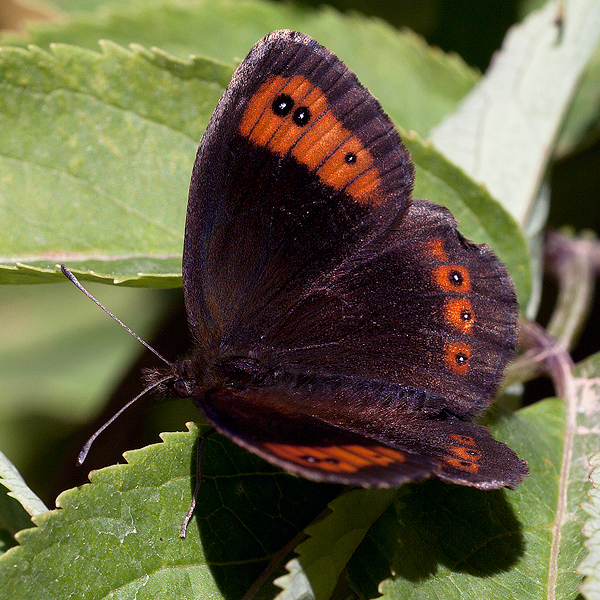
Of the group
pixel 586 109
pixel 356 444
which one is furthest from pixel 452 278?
pixel 586 109

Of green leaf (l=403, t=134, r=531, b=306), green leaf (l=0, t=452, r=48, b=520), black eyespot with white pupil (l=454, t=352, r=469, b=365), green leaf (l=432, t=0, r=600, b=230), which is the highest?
green leaf (l=432, t=0, r=600, b=230)

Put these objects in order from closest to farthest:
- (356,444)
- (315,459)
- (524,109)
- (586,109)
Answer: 1. (315,459)
2. (356,444)
3. (524,109)
4. (586,109)

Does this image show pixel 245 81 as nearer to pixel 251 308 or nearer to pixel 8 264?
pixel 251 308

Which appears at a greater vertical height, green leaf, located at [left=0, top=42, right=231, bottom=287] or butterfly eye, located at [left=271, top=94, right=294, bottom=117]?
butterfly eye, located at [left=271, top=94, right=294, bottom=117]

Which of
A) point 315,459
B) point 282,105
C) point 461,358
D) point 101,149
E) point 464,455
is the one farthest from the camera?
point 101,149

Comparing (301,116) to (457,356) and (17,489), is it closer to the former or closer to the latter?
(457,356)

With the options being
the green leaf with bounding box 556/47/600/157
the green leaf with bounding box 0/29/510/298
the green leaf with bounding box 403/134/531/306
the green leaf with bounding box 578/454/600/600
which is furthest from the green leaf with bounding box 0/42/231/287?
the green leaf with bounding box 556/47/600/157

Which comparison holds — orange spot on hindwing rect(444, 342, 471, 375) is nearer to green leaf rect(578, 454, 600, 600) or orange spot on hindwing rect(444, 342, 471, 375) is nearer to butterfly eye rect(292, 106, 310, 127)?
green leaf rect(578, 454, 600, 600)

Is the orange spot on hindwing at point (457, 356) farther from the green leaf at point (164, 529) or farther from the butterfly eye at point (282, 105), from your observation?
the butterfly eye at point (282, 105)
